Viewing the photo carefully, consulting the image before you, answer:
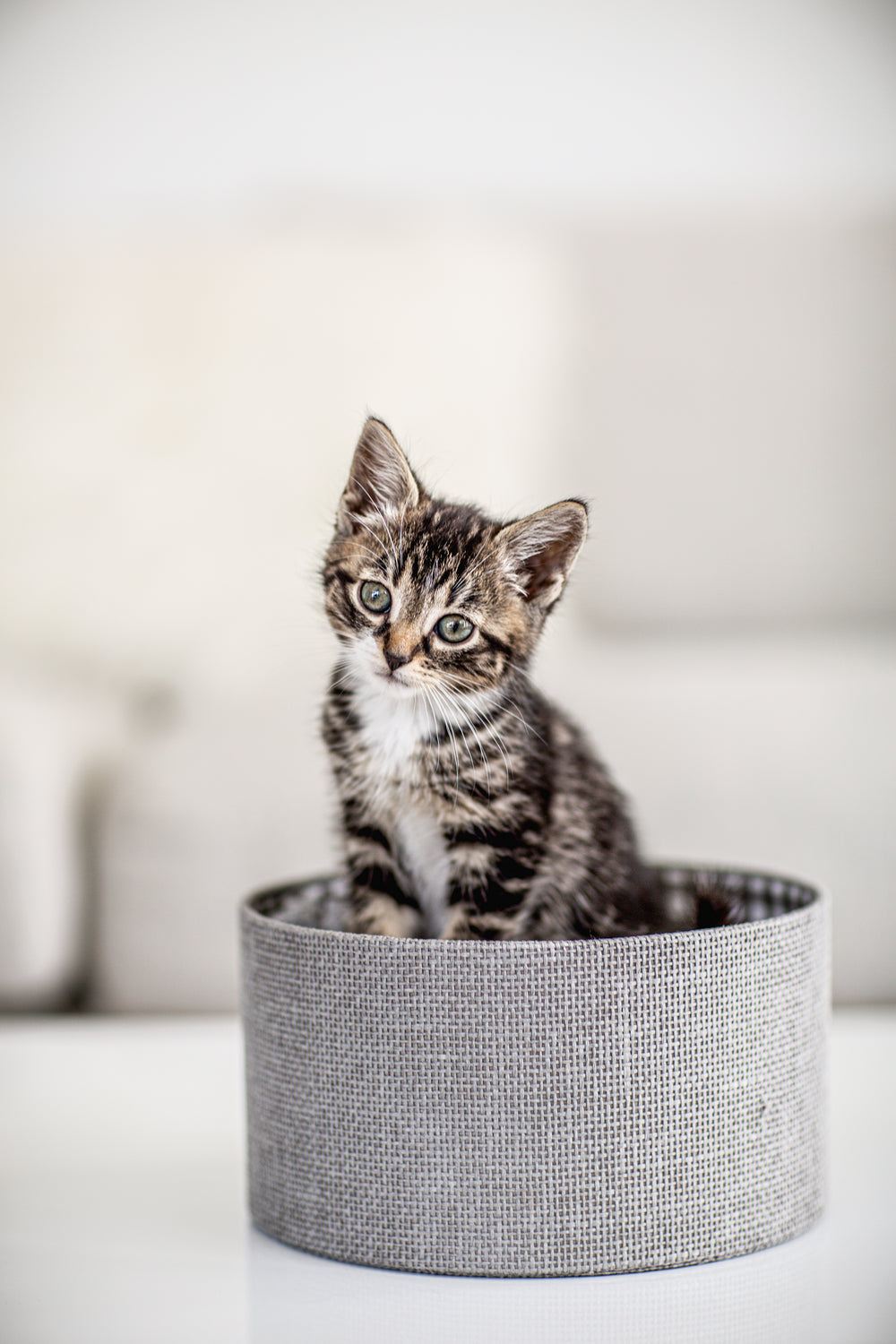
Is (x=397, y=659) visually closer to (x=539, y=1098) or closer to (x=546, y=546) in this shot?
(x=546, y=546)

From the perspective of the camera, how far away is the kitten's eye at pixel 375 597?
1099 mm

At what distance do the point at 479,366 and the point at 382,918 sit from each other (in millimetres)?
1164

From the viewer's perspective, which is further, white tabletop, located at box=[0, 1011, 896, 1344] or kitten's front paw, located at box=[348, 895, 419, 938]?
kitten's front paw, located at box=[348, 895, 419, 938]

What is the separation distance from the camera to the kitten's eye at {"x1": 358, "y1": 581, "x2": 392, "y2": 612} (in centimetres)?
110

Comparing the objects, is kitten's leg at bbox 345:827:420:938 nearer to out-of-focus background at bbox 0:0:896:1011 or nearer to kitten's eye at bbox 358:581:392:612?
kitten's eye at bbox 358:581:392:612

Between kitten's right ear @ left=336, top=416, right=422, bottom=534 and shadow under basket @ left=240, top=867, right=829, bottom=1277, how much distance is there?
1.16 feet

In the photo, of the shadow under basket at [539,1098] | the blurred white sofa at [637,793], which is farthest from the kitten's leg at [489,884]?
the blurred white sofa at [637,793]

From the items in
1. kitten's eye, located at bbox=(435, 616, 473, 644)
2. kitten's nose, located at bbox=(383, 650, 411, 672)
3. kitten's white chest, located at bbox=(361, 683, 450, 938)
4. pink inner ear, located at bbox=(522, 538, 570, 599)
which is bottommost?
kitten's white chest, located at bbox=(361, 683, 450, 938)

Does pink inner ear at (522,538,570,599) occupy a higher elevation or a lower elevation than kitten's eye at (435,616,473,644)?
higher

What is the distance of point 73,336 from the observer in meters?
2.07

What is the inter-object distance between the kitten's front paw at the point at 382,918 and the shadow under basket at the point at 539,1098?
0.41ft

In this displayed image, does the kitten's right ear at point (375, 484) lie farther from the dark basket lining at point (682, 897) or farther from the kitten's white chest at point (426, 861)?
the dark basket lining at point (682, 897)

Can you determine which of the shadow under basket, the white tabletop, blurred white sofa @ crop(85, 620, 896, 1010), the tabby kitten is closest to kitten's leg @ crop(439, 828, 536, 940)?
the tabby kitten

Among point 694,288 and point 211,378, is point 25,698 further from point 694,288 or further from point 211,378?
point 694,288
